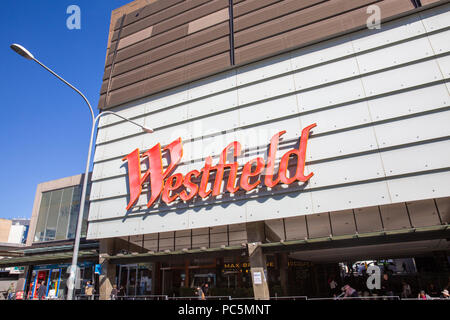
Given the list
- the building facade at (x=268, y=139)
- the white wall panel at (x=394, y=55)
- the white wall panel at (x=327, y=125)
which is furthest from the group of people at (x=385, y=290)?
the white wall panel at (x=394, y=55)

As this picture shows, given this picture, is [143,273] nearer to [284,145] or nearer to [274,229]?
[274,229]

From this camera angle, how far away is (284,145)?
17953mm

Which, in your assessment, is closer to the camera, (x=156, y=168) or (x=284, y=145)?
(x=284, y=145)

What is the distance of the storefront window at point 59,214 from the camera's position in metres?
30.7

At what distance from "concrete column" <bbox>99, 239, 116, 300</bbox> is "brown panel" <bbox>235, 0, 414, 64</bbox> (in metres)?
17.2

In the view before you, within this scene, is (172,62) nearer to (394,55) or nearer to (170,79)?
(170,79)

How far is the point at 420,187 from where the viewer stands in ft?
47.3

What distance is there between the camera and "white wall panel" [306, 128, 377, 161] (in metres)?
16.1

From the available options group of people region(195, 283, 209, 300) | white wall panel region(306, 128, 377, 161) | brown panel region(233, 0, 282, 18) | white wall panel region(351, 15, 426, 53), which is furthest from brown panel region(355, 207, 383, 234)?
brown panel region(233, 0, 282, 18)

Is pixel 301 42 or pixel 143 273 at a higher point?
pixel 301 42

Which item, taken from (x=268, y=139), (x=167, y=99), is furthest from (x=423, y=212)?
(x=167, y=99)

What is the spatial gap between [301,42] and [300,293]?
23.4 m

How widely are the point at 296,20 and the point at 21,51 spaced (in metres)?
16.9
